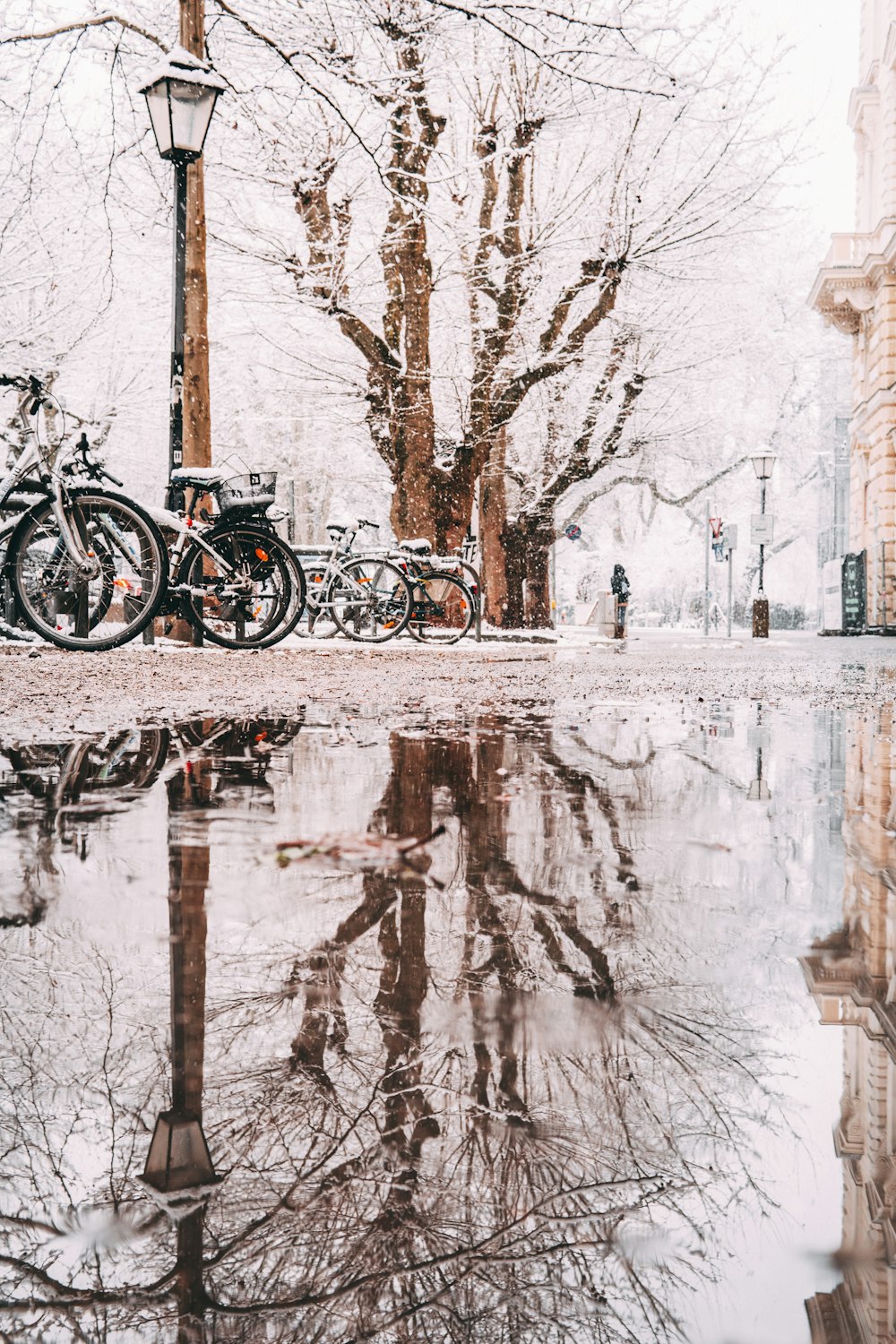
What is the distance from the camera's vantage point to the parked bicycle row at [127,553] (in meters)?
7.95

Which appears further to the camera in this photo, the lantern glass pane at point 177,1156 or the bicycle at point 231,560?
the bicycle at point 231,560

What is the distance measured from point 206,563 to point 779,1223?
9.43 metres

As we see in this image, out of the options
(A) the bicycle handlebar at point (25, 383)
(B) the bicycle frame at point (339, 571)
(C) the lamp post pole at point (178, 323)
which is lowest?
(B) the bicycle frame at point (339, 571)

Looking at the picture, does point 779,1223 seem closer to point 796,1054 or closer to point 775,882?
point 796,1054

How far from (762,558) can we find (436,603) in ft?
49.3

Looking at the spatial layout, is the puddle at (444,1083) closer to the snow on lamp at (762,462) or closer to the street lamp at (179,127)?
the street lamp at (179,127)

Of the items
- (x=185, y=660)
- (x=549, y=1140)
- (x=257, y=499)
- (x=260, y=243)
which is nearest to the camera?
(x=549, y=1140)

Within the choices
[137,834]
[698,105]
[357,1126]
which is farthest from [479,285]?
[357,1126]

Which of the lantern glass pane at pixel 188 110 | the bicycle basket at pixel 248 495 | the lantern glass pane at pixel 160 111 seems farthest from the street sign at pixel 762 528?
the bicycle basket at pixel 248 495

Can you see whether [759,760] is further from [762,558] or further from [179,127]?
[762,558]

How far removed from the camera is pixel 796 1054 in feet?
4.50

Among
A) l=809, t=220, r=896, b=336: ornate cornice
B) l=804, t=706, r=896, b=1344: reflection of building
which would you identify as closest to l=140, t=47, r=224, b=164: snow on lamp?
l=804, t=706, r=896, b=1344: reflection of building

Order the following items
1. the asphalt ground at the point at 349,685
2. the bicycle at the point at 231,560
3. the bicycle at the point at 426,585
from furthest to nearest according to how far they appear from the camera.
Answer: the bicycle at the point at 426,585 → the bicycle at the point at 231,560 → the asphalt ground at the point at 349,685

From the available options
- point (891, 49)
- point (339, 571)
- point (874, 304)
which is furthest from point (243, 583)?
point (891, 49)
